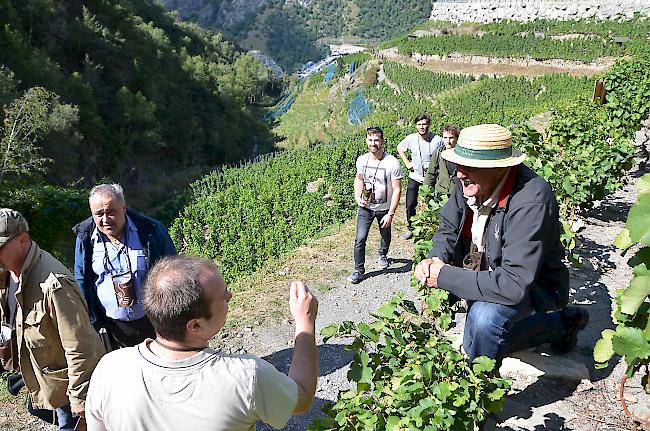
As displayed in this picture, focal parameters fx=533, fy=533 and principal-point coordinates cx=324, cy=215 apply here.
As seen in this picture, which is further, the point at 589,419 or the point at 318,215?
the point at 318,215

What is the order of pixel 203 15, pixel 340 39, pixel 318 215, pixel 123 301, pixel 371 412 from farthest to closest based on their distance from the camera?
pixel 203 15, pixel 340 39, pixel 318 215, pixel 123 301, pixel 371 412

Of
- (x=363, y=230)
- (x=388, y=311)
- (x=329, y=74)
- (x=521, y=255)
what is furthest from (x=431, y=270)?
(x=329, y=74)

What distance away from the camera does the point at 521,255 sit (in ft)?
8.26

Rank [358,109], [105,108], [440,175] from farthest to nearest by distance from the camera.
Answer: [358,109] → [105,108] → [440,175]

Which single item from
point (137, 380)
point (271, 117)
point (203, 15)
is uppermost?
point (203, 15)

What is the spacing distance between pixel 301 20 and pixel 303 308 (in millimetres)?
140224

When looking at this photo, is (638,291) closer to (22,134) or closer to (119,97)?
(22,134)

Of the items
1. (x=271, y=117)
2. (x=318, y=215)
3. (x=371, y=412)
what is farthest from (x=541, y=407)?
(x=271, y=117)

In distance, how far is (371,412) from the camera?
2348mm

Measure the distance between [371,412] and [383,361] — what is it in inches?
13.7

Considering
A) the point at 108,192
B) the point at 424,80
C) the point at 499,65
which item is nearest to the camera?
the point at 108,192

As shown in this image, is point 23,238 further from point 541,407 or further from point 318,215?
point 318,215

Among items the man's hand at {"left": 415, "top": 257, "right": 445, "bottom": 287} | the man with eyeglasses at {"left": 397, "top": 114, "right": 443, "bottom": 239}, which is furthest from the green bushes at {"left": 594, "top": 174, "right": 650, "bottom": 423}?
the man with eyeglasses at {"left": 397, "top": 114, "right": 443, "bottom": 239}

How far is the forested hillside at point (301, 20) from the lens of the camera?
117 metres
